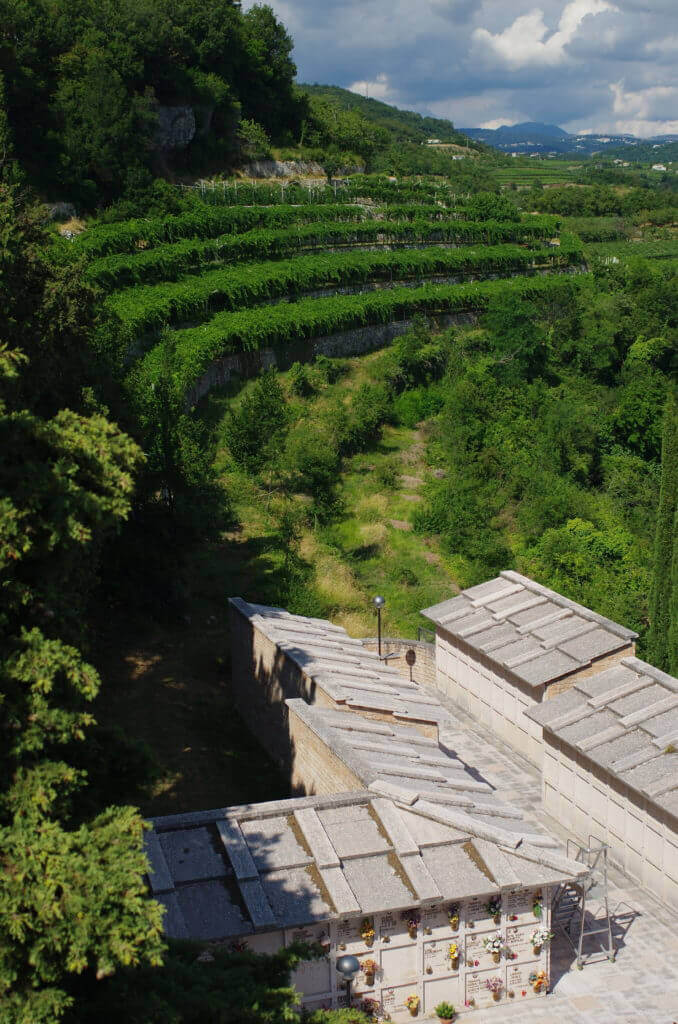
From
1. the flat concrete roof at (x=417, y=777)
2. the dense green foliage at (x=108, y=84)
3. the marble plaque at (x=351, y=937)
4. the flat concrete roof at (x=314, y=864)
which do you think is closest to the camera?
the flat concrete roof at (x=314, y=864)

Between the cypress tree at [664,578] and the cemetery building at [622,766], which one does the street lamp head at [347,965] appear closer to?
the cemetery building at [622,766]

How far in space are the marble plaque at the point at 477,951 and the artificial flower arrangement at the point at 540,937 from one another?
0.55 meters

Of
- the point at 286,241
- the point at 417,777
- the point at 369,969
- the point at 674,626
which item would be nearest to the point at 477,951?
the point at 369,969

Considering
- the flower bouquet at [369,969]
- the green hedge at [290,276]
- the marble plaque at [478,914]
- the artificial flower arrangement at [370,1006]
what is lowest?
the artificial flower arrangement at [370,1006]

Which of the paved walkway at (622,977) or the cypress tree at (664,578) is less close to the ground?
the cypress tree at (664,578)

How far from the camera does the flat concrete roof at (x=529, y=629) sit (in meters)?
17.8

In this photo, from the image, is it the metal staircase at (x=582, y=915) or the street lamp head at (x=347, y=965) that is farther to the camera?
the metal staircase at (x=582, y=915)

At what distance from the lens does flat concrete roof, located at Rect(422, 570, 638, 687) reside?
17.8m

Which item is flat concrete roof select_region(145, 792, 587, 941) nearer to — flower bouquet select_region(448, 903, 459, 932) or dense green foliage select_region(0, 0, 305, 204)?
flower bouquet select_region(448, 903, 459, 932)

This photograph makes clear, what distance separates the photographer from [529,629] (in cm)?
1927

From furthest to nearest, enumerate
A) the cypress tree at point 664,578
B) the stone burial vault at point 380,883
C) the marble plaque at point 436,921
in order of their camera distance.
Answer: the cypress tree at point 664,578
the marble plaque at point 436,921
the stone burial vault at point 380,883

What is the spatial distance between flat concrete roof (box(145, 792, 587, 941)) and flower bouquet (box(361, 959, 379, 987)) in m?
0.73

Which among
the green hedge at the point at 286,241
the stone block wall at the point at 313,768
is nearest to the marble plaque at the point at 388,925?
the stone block wall at the point at 313,768

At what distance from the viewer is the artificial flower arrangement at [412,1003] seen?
10.7 m
